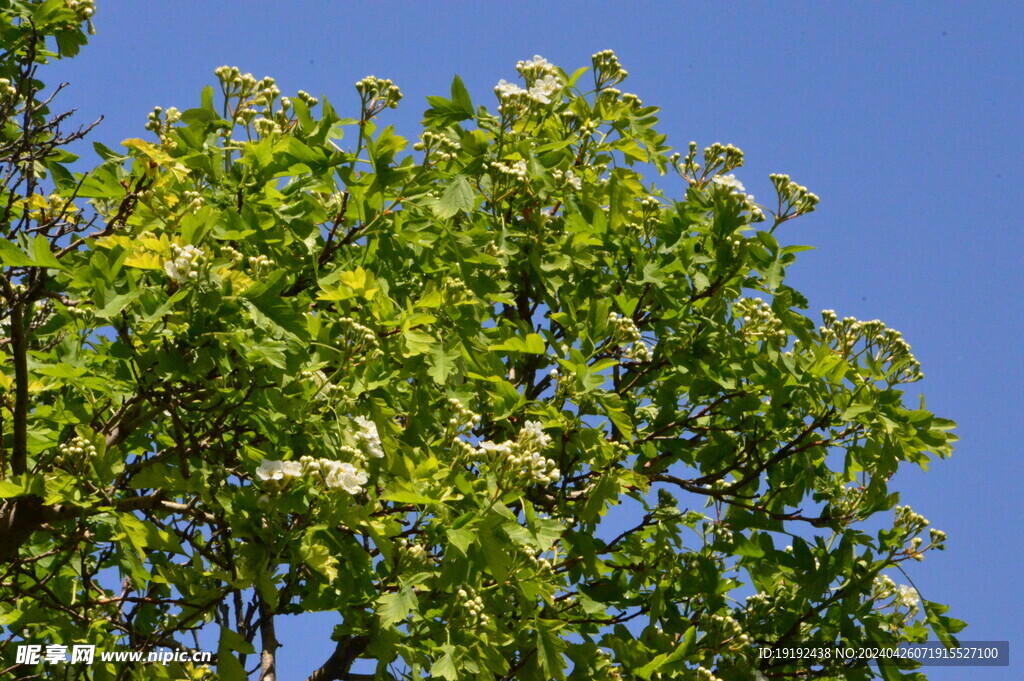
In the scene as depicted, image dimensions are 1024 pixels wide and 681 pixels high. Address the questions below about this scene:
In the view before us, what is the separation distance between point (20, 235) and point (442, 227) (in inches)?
66.1

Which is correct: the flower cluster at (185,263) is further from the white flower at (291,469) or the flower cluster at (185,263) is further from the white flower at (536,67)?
the white flower at (536,67)

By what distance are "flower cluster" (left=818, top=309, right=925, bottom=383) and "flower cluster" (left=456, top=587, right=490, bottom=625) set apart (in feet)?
7.56

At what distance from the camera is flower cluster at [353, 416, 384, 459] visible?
391cm

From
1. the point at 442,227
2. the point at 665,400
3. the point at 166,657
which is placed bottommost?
the point at 166,657

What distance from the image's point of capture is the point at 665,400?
5660mm

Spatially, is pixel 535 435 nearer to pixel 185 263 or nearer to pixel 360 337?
pixel 360 337

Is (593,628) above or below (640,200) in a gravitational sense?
below

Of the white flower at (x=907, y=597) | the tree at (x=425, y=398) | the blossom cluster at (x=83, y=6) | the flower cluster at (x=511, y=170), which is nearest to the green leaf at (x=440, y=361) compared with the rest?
the tree at (x=425, y=398)

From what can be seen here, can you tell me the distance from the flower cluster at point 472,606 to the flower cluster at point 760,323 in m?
1.92

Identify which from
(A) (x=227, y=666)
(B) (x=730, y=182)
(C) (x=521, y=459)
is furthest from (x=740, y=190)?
(A) (x=227, y=666)

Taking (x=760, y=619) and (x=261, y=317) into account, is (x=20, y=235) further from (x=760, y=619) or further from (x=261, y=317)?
(x=760, y=619)

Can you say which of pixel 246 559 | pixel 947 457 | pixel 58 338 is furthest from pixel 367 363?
pixel 947 457

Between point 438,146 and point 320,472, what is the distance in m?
1.64

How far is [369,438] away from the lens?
12.8 feet
